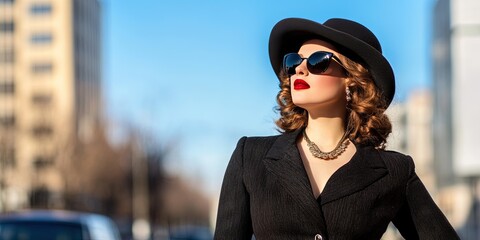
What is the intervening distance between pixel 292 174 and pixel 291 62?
37 cm

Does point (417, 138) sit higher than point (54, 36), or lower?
lower

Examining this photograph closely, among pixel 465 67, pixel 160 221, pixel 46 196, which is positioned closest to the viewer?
pixel 465 67

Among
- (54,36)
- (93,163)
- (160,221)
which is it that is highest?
(54,36)

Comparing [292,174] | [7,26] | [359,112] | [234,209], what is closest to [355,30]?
[359,112]

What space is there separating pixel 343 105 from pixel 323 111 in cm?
9

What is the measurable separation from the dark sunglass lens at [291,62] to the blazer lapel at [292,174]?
21cm

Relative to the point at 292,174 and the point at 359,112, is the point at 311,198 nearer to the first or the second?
the point at 292,174

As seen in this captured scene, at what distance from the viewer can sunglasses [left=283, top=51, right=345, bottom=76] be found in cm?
348

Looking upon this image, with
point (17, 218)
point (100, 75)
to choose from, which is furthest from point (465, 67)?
point (100, 75)

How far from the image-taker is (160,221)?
92.4 meters

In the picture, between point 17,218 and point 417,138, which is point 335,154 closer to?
point 17,218

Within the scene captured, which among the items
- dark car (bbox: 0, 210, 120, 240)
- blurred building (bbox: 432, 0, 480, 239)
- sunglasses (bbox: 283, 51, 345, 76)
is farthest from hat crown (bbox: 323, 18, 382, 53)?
blurred building (bbox: 432, 0, 480, 239)

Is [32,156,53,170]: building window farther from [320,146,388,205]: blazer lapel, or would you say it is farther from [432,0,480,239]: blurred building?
[320,146,388,205]: blazer lapel

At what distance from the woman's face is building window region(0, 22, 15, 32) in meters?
103
